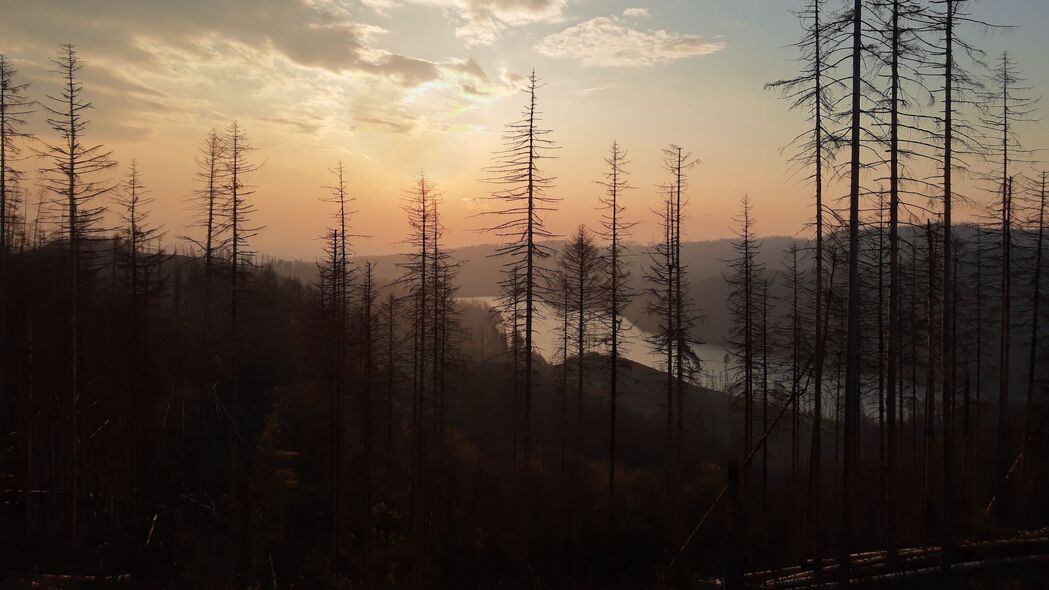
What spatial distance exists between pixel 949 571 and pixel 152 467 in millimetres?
34020

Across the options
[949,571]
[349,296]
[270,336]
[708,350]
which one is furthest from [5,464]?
[708,350]

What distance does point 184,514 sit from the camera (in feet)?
97.1

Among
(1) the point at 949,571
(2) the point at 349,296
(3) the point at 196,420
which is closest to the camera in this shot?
(1) the point at 949,571

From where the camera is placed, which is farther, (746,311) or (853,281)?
(746,311)

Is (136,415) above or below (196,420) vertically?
above

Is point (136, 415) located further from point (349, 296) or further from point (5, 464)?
point (349, 296)

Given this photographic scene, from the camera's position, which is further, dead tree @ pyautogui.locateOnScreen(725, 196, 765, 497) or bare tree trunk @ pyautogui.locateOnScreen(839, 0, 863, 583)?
dead tree @ pyautogui.locateOnScreen(725, 196, 765, 497)

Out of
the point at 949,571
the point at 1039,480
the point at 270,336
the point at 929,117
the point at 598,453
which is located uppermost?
the point at 929,117

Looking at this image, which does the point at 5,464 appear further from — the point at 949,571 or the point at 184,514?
the point at 949,571

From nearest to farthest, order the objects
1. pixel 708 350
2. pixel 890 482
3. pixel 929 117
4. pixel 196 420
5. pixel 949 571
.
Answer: pixel 949 571
pixel 929 117
pixel 890 482
pixel 196 420
pixel 708 350

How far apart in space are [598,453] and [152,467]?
130 ft

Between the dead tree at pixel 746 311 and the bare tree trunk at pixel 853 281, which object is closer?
the bare tree trunk at pixel 853 281

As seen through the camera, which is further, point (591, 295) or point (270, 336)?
point (270, 336)

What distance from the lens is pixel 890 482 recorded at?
19.1 metres
